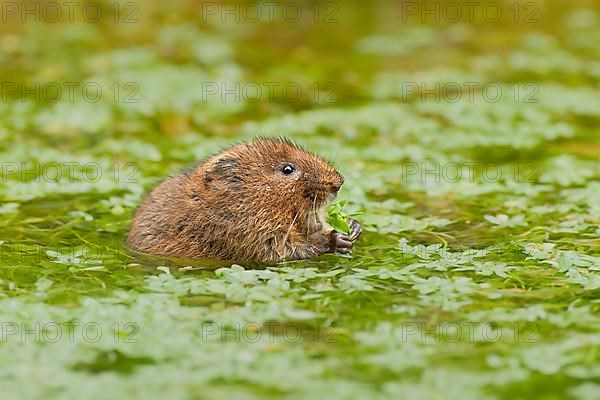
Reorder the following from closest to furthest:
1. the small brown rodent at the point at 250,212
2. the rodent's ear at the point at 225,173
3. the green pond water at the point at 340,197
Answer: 1. the green pond water at the point at 340,197
2. the small brown rodent at the point at 250,212
3. the rodent's ear at the point at 225,173

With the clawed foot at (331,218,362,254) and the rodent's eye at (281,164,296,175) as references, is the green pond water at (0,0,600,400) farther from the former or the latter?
the rodent's eye at (281,164,296,175)

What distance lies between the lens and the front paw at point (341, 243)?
27.5 feet

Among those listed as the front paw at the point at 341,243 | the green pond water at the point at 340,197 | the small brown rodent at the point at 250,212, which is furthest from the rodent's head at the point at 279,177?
the green pond water at the point at 340,197

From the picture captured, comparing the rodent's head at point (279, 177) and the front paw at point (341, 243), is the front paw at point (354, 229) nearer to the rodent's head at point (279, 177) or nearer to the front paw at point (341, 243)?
the front paw at point (341, 243)

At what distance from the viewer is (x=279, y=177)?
8.44m

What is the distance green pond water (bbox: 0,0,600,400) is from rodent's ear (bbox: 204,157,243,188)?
0.66 meters

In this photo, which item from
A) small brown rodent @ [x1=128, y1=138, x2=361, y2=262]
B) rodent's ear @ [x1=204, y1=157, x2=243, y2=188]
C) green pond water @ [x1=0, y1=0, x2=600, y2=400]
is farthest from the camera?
rodent's ear @ [x1=204, y1=157, x2=243, y2=188]

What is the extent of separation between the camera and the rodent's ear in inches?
332

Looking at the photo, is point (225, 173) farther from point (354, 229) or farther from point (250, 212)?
point (354, 229)

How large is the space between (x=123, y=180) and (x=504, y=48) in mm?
8919

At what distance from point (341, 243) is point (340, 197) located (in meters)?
1.74

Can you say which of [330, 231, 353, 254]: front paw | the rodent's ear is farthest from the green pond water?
the rodent's ear

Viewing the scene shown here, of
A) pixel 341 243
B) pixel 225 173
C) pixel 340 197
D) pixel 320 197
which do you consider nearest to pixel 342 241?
pixel 341 243

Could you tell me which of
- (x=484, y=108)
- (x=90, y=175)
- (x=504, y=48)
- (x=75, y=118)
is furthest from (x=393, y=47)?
(x=90, y=175)
